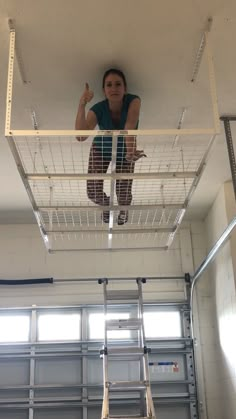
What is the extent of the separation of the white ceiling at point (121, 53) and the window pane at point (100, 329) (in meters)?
2.67

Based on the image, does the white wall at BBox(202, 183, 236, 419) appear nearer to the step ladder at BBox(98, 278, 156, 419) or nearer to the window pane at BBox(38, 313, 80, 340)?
the step ladder at BBox(98, 278, 156, 419)

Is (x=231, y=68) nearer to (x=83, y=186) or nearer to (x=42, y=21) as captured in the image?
(x=42, y=21)

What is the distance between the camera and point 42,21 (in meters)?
3.06

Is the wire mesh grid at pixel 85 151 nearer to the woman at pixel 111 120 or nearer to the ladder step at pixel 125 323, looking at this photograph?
the woman at pixel 111 120

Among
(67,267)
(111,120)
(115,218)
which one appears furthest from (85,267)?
(111,120)

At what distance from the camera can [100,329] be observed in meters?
5.87

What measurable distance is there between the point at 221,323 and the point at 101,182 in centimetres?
279

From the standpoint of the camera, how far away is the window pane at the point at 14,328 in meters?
5.84

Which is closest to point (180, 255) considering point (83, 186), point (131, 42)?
point (83, 186)

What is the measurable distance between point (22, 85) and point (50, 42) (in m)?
0.53

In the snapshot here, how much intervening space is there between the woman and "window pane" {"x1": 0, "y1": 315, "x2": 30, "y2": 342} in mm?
2917

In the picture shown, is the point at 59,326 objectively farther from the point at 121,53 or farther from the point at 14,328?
the point at 121,53

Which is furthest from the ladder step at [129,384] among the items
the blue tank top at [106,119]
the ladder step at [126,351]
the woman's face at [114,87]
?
the woman's face at [114,87]

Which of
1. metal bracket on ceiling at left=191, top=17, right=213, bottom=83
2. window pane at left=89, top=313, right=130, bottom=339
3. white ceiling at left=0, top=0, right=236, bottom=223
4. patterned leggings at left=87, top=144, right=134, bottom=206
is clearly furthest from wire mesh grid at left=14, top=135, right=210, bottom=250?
window pane at left=89, top=313, right=130, bottom=339
